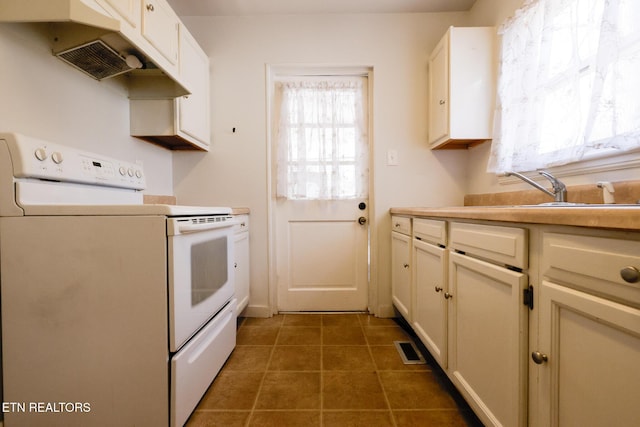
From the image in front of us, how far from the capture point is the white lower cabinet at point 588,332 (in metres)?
0.51

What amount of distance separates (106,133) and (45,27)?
517 mm

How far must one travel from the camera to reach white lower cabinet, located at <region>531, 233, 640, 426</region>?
0.51 meters

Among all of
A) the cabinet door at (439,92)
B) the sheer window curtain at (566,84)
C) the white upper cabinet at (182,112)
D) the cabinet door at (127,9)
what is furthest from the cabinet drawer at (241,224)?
the sheer window curtain at (566,84)

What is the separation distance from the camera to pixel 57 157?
103cm

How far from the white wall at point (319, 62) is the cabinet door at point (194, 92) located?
108 millimetres

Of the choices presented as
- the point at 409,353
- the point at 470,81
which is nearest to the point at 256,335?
the point at 409,353

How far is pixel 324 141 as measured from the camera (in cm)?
221

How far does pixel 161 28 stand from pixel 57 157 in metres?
0.95

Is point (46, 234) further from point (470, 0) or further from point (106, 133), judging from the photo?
point (470, 0)

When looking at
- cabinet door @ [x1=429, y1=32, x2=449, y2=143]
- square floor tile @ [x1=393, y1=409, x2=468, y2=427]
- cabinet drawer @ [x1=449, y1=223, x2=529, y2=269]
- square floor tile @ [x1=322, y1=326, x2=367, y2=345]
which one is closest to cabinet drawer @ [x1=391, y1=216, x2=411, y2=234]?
cabinet drawer @ [x1=449, y1=223, x2=529, y2=269]

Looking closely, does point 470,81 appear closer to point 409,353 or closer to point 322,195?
point 322,195

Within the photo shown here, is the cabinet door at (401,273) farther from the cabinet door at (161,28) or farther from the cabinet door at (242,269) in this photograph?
the cabinet door at (161,28)

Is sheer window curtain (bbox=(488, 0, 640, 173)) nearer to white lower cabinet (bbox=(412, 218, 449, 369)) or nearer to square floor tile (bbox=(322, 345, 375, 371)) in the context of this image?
white lower cabinet (bbox=(412, 218, 449, 369))

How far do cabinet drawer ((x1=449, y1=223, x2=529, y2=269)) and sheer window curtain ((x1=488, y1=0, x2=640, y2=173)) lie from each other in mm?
622
